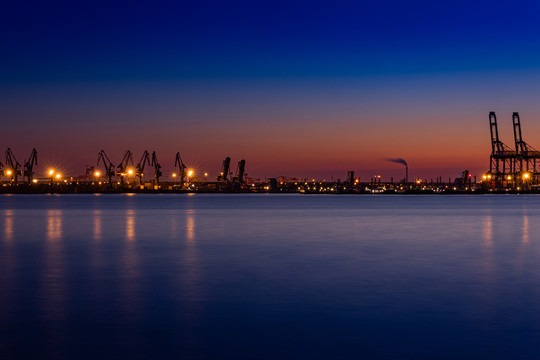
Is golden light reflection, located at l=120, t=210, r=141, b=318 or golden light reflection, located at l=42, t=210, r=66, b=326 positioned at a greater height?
golden light reflection, located at l=42, t=210, r=66, b=326

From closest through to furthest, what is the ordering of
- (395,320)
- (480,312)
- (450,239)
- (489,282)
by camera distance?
(395,320) < (480,312) < (489,282) < (450,239)

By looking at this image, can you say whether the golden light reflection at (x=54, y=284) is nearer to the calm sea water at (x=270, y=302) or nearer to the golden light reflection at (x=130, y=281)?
the calm sea water at (x=270, y=302)

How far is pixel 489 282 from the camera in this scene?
18.0 meters

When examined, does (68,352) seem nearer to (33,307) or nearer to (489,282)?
(33,307)

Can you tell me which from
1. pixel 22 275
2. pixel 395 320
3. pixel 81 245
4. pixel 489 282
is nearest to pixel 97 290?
pixel 22 275

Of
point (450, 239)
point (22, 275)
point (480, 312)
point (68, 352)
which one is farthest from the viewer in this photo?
point (450, 239)

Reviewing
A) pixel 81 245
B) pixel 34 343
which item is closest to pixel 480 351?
pixel 34 343

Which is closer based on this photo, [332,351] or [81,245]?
[332,351]

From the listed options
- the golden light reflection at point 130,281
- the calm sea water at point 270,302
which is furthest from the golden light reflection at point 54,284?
the golden light reflection at point 130,281

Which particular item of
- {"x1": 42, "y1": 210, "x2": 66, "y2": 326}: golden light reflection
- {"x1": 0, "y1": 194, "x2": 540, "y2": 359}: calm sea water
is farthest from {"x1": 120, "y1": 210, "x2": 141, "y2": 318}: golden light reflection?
{"x1": 42, "y1": 210, "x2": 66, "y2": 326}: golden light reflection

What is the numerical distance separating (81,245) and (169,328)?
66.5 feet

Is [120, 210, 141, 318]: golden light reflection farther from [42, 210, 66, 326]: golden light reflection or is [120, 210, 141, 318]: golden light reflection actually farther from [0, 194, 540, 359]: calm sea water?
[42, 210, 66, 326]: golden light reflection

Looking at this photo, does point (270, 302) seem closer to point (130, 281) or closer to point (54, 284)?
point (130, 281)

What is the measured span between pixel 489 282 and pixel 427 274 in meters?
2.11
